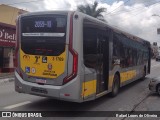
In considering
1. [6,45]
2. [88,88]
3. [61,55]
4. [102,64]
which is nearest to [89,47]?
[61,55]

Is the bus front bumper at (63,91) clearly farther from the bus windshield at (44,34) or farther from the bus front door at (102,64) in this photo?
the bus front door at (102,64)

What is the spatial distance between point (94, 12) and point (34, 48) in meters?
32.9

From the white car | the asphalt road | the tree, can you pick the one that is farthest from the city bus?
the tree

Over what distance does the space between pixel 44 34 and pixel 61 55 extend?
0.90 metres

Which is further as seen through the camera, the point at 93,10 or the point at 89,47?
the point at 93,10

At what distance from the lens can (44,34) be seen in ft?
28.2

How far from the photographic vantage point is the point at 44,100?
34.2ft

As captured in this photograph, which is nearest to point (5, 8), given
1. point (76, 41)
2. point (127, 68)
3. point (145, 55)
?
point (145, 55)

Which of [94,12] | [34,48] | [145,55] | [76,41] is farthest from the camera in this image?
[94,12]

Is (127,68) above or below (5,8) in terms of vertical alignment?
below

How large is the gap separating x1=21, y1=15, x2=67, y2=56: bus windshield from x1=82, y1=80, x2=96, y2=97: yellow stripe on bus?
1227mm

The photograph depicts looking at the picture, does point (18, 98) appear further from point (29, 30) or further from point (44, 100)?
point (29, 30)

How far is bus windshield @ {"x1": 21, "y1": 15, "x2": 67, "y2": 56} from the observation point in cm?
831

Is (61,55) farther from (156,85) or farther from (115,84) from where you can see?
(156,85)
